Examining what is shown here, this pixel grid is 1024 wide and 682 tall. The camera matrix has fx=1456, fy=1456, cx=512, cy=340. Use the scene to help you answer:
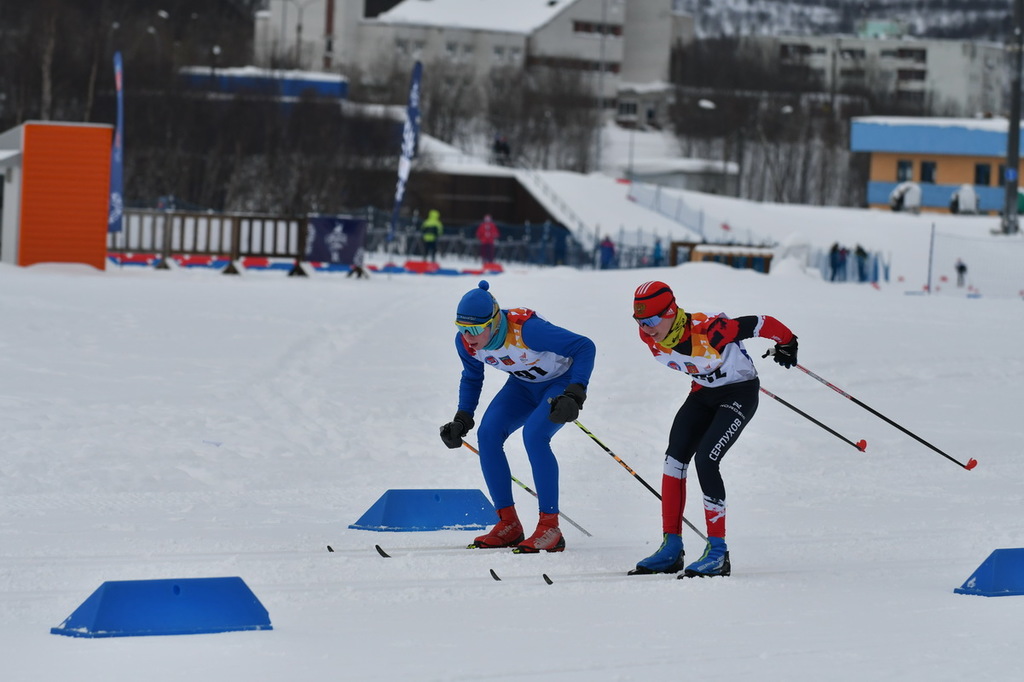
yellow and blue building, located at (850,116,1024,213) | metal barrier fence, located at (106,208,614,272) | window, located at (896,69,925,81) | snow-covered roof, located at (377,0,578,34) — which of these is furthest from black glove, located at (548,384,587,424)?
window, located at (896,69,925,81)

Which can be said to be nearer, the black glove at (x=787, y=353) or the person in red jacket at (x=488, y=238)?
the black glove at (x=787, y=353)

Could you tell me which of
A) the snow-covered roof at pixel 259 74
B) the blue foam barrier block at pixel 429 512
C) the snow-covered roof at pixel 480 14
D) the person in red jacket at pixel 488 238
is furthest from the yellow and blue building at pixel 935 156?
the blue foam barrier block at pixel 429 512

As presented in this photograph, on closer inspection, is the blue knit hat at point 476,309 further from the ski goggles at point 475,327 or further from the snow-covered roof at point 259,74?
the snow-covered roof at point 259,74

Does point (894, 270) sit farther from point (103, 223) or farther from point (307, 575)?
point (307, 575)

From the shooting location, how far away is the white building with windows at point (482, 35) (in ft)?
313

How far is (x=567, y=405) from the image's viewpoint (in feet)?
22.8

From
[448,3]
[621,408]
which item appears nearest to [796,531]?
[621,408]

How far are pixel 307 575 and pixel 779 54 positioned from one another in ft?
406

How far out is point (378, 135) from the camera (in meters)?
61.2

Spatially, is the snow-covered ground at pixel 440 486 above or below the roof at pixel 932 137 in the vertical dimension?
below

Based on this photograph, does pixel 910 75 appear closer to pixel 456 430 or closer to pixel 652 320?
pixel 456 430

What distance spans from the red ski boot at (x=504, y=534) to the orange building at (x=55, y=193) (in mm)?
18105

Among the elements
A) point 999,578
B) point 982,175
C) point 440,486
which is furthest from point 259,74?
point 999,578

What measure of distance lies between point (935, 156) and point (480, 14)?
4301 centimetres
